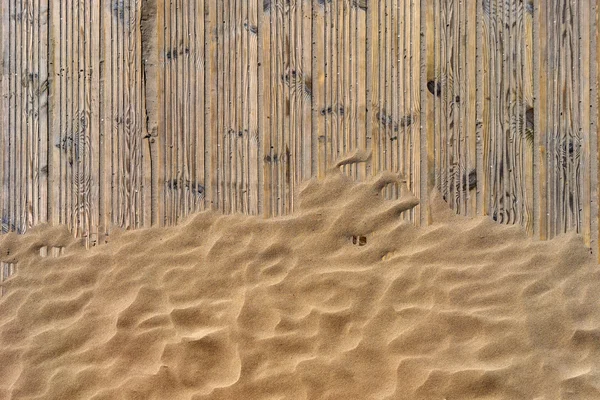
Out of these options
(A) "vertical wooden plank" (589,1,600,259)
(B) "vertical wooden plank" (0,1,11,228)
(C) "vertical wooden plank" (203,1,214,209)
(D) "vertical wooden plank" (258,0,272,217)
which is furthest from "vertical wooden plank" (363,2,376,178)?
(B) "vertical wooden plank" (0,1,11,228)

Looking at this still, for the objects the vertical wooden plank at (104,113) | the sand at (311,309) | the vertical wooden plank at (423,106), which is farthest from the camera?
the vertical wooden plank at (104,113)

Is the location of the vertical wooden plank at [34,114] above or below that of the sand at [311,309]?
above

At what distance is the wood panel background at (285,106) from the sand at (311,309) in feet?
0.46

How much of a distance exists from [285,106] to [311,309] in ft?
3.76

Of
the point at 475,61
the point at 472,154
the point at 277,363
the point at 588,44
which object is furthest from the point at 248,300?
the point at 588,44

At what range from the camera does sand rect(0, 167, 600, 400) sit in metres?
2.35

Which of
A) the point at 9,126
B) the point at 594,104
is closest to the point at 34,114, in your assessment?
the point at 9,126

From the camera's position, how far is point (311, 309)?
244 centimetres

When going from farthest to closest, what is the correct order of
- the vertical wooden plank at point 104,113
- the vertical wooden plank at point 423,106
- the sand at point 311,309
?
the vertical wooden plank at point 104,113
the vertical wooden plank at point 423,106
the sand at point 311,309

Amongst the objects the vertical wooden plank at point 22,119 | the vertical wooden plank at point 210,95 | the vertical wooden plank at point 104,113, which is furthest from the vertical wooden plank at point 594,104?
the vertical wooden plank at point 22,119

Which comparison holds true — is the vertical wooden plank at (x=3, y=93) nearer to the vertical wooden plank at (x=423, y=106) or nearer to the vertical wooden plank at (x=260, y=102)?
the vertical wooden plank at (x=260, y=102)

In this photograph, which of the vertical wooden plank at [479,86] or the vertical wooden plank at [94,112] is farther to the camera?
the vertical wooden plank at [94,112]

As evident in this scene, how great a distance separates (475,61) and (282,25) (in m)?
1.09

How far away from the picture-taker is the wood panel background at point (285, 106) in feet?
7.91
